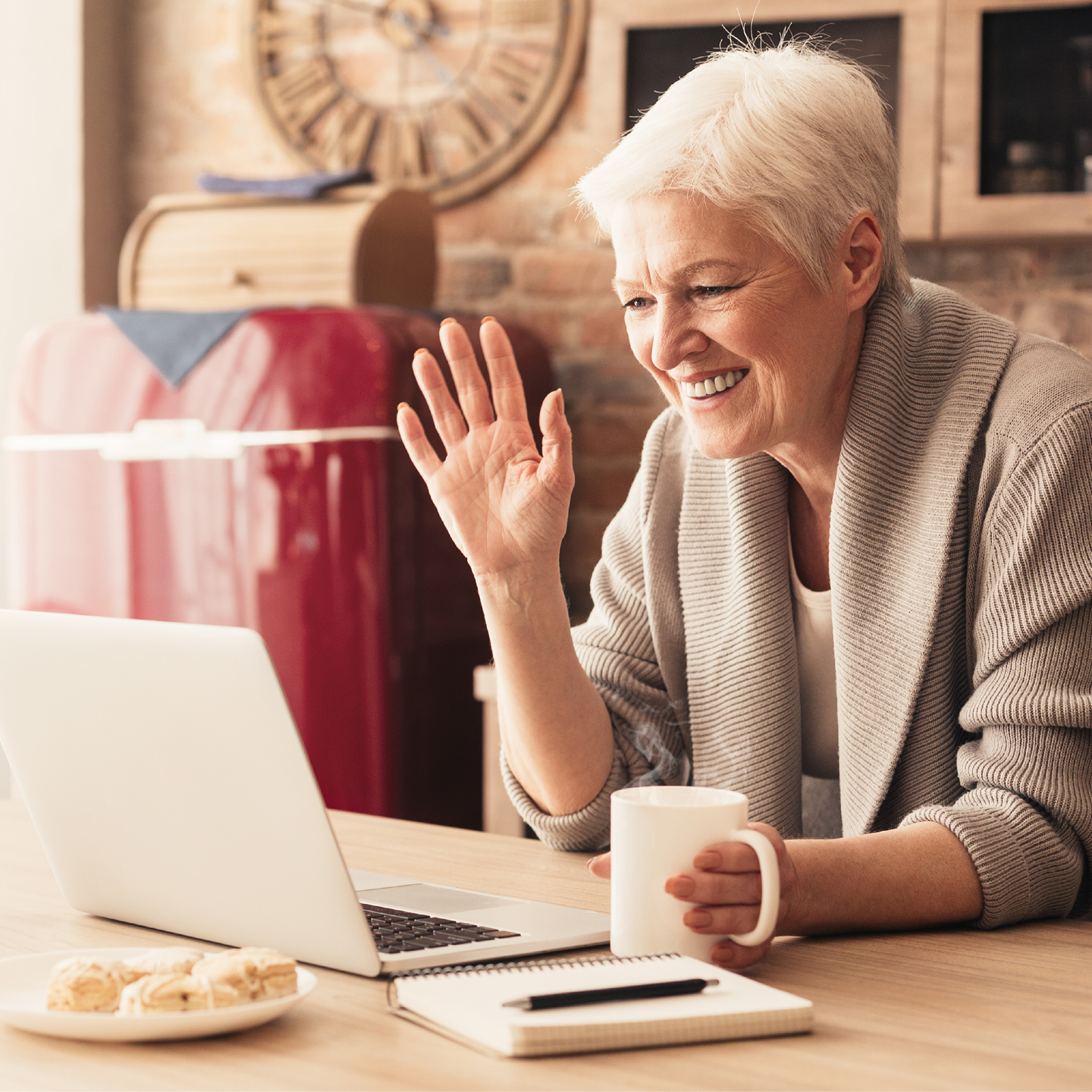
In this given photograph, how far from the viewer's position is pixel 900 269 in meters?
Result: 1.42

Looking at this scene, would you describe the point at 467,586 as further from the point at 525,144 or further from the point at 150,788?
the point at 150,788

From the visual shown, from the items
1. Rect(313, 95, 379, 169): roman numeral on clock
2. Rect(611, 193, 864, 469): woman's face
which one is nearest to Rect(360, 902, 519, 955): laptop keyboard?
Rect(611, 193, 864, 469): woman's face

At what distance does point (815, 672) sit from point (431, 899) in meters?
0.56

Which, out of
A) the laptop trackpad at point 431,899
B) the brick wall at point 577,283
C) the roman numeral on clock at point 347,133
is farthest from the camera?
the roman numeral on clock at point 347,133

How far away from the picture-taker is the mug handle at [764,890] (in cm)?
86

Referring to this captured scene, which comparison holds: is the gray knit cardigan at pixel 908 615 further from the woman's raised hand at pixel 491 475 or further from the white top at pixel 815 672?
the woman's raised hand at pixel 491 475

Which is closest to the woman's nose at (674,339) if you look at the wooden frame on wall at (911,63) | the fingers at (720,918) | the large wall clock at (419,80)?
the fingers at (720,918)

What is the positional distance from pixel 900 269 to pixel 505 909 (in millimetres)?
741

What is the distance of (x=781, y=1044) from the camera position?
2.47 ft

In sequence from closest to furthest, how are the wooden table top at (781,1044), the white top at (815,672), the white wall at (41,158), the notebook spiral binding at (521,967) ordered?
the wooden table top at (781,1044), the notebook spiral binding at (521,967), the white top at (815,672), the white wall at (41,158)

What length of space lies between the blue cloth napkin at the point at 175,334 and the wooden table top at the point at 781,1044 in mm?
1654

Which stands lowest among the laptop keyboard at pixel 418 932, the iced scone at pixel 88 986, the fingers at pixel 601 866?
the laptop keyboard at pixel 418 932

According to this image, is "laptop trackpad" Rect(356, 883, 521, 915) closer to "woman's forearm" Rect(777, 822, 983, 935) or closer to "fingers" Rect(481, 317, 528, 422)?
"woman's forearm" Rect(777, 822, 983, 935)

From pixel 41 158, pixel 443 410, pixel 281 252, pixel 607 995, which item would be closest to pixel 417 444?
pixel 443 410
